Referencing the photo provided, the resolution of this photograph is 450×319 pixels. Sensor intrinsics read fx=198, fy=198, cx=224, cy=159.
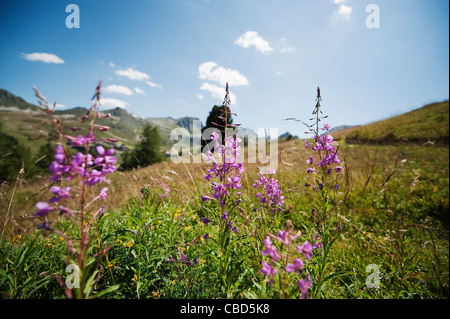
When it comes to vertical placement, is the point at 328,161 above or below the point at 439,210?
above

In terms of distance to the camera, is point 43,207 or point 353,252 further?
point 353,252

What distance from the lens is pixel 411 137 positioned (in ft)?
58.5

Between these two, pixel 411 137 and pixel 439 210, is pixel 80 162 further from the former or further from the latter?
pixel 411 137

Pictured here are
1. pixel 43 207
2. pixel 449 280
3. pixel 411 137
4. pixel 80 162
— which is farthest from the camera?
pixel 411 137

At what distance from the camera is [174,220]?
11.2 ft
